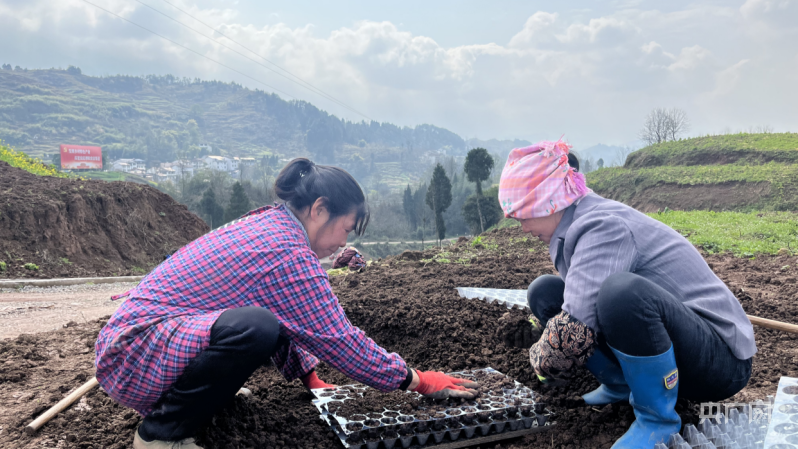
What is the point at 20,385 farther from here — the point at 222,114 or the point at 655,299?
the point at 222,114

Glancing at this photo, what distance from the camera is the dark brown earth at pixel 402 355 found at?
6.58 ft

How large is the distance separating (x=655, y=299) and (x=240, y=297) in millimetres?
1441

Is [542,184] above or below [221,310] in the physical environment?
above

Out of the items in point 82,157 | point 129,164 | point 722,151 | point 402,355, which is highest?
point 722,151

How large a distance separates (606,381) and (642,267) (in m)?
0.62

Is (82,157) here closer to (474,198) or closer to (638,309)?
(474,198)

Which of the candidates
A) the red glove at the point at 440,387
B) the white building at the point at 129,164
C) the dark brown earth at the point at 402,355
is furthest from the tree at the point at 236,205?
the white building at the point at 129,164

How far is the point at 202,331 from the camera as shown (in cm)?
165

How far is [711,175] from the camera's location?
16.4 m

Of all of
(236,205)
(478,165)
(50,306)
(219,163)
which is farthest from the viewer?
(219,163)

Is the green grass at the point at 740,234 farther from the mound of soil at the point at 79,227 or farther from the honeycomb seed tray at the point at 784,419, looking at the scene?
the mound of soil at the point at 79,227

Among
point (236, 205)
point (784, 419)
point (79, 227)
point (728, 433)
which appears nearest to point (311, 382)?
point (728, 433)

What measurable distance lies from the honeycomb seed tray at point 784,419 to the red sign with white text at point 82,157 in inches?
2279

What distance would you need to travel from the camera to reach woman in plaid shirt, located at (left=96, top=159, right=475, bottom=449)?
1.66 meters
